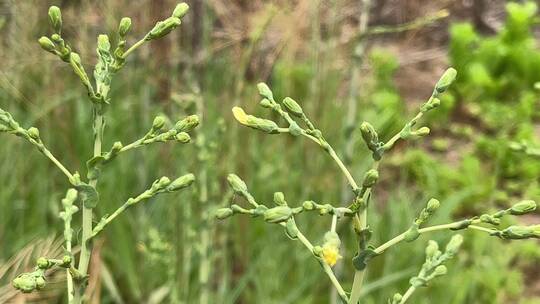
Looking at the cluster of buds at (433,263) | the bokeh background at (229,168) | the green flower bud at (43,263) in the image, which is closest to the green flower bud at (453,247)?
the cluster of buds at (433,263)

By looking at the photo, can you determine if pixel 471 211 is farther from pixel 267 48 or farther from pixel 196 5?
pixel 196 5

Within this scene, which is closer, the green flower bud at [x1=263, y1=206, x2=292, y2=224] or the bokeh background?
the green flower bud at [x1=263, y1=206, x2=292, y2=224]

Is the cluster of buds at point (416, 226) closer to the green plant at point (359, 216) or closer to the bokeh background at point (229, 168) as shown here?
the green plant at point (359, 216)

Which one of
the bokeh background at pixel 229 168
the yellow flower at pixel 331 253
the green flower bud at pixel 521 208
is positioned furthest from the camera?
the bokeh background at pixel 229 168

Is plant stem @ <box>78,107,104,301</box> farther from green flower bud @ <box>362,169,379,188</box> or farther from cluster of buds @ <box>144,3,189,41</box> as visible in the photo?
green flower bud @ <box>362,169,379,188</box>

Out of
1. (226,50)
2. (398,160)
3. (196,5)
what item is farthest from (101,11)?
(398,160)

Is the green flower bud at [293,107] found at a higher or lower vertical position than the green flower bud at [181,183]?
higher

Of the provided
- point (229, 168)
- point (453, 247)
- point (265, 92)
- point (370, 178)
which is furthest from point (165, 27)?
point (229, 168)

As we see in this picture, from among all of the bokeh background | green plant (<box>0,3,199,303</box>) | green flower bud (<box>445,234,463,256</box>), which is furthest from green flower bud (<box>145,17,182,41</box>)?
the bokeh background

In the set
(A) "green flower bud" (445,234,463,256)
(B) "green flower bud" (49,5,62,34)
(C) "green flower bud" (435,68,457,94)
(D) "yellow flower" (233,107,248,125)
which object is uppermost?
(B) "green flower bud" (49,5,62,34)
